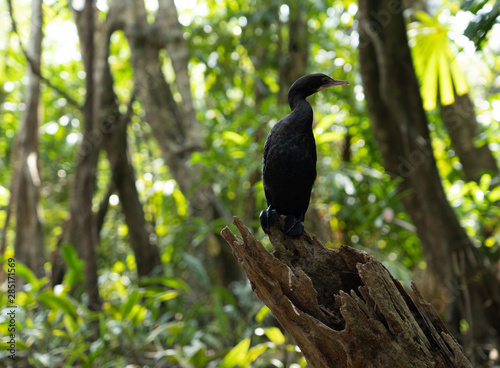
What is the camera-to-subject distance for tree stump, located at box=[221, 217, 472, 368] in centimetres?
163

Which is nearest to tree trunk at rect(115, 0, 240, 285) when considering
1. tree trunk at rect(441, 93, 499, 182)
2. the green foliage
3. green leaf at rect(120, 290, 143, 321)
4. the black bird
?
green leaf at rect(120, 290, 143, 321)

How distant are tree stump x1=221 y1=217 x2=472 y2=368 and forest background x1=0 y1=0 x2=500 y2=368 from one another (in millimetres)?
1430

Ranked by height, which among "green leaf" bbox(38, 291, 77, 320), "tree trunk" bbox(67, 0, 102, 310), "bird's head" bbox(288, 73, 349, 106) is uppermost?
"bird's head" bbox(288, 73, 349, 106)

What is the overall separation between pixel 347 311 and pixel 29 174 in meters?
4.60

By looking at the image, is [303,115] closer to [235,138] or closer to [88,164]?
[235,138]

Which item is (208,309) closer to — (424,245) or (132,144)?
(424,245)

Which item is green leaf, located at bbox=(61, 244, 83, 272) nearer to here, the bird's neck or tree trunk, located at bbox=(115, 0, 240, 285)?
tree trunk, located at bbox=(115, 0, 240, 285)

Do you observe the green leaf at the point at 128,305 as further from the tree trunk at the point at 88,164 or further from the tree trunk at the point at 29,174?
the tree trunk at the point at 29,174

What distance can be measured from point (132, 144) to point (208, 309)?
610 cm

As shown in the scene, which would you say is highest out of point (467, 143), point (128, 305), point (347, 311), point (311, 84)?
point (311, 84)

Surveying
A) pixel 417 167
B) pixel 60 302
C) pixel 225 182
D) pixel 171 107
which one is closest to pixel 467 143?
pixel 417 167

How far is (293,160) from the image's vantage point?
210cm

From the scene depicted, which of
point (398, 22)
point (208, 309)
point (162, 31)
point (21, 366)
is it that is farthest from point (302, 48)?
point (21, 366)

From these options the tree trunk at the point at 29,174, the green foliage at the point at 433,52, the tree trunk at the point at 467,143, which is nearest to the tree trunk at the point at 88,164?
the tree trunk at the point at 29,174
